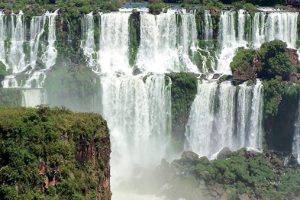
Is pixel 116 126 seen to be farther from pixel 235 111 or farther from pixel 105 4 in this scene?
pixel 105 4

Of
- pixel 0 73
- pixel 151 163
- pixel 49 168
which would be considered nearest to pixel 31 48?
pixel 0 73

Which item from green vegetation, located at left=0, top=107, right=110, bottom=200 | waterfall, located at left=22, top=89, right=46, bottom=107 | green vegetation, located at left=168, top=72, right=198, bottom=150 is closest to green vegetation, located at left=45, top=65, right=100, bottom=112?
waterfall, located at left=22, top=89, right=46, bottom=107

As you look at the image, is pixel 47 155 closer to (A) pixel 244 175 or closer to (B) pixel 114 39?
(A) pixel 244 175

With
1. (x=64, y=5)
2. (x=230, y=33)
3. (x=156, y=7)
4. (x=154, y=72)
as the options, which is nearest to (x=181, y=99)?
(x=154, y=72)

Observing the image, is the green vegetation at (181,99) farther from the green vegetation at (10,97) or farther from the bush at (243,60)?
the green vegetation at (10,97)

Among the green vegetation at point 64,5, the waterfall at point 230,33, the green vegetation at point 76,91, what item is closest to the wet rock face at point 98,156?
the green vegetation at point 76,91

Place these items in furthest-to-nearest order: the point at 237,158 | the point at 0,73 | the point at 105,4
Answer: the point at 105,4, the point at 0,73, the point at 237,158
